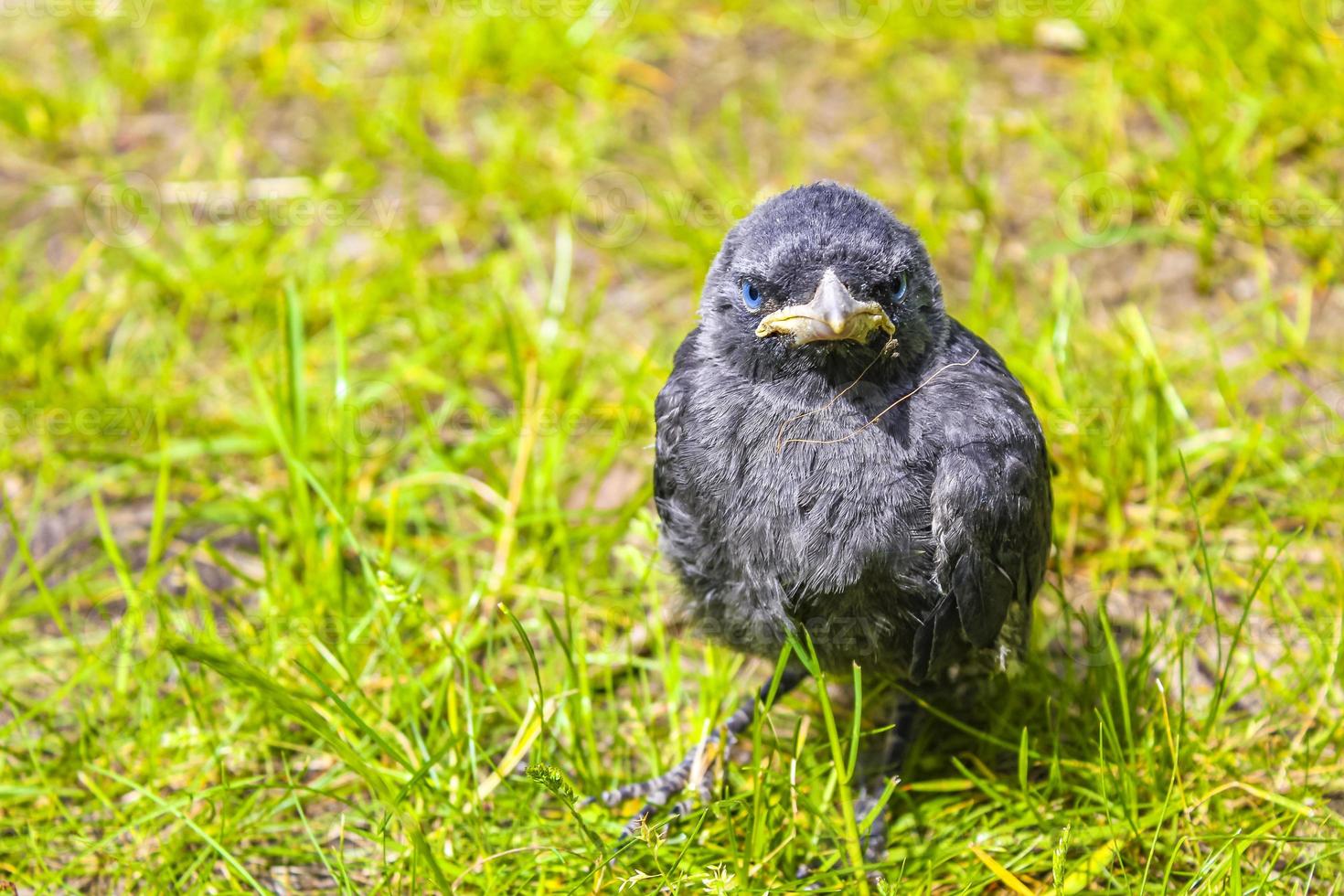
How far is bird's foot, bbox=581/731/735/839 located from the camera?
281cm

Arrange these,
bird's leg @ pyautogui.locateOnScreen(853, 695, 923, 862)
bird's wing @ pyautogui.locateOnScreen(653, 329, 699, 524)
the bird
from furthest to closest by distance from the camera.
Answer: bird's leg @ pyautogui.locateOnScreen(853, 695, 923, 862) < bird's wing @ pyautogui.locateOnScreen(653, 329, 699, 524) < the bird

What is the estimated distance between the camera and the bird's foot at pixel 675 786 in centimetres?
281

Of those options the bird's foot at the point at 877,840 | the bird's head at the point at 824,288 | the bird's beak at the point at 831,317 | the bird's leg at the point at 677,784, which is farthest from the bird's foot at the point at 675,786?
the bird's beak at the point at 831,317

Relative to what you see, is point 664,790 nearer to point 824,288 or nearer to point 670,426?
point 670,426

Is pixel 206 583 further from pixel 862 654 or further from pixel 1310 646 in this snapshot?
pixel 1310 646

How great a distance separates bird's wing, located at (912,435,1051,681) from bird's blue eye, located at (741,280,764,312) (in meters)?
0.50

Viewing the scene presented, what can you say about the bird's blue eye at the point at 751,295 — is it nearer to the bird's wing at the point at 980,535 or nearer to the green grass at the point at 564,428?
the bird's wing at the point at 980,535

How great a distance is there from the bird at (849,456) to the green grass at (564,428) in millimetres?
258

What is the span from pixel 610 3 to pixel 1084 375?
2.91 meters

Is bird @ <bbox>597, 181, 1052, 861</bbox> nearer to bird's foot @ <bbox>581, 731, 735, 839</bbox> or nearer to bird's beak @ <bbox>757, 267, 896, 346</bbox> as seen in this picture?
bird's beak @ <bbox>757, 267, 896, 346</bbox>

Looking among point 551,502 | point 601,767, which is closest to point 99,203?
point 551,502

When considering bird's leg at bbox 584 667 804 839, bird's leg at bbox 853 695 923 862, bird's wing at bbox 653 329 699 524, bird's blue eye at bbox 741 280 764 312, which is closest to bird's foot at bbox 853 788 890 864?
bird's leg at bbox 853 695 923 862

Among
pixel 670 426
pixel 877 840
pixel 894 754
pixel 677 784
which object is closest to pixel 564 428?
pixel 670 426

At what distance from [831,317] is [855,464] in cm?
33
